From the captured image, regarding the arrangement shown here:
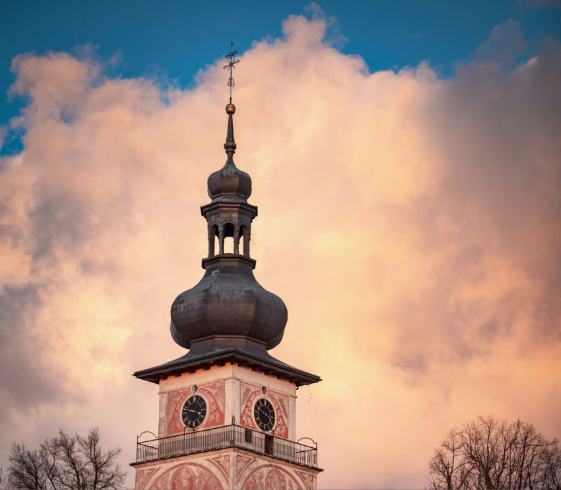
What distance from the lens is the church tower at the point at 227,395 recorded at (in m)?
105

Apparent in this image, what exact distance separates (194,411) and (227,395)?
174 cm

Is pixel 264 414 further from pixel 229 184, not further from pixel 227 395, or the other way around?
pixel 229 184

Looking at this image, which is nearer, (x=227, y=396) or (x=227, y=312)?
(x=227, y=396)

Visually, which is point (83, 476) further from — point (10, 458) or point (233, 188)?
point (233, 188)

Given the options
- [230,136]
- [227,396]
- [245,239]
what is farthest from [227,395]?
[230,136]

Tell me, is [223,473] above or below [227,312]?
below

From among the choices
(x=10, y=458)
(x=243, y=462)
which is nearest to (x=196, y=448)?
(x=243, y=462)

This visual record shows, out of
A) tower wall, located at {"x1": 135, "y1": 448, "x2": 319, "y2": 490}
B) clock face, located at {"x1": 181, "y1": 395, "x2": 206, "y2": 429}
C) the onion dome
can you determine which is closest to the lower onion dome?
clock face, located at {"x1": 181, "y1": 395, "x2": 206, "y2": 429}

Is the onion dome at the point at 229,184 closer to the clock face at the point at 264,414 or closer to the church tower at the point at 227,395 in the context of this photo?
the church tower at the point at 227,395

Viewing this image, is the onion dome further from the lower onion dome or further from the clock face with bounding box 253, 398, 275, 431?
the clock face with bounding box 253, 398, 275, 431

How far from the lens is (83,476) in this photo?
11094cm

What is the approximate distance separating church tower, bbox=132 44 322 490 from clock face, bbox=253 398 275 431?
41 mm

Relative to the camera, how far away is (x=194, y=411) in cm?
10681

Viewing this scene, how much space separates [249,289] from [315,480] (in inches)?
328
